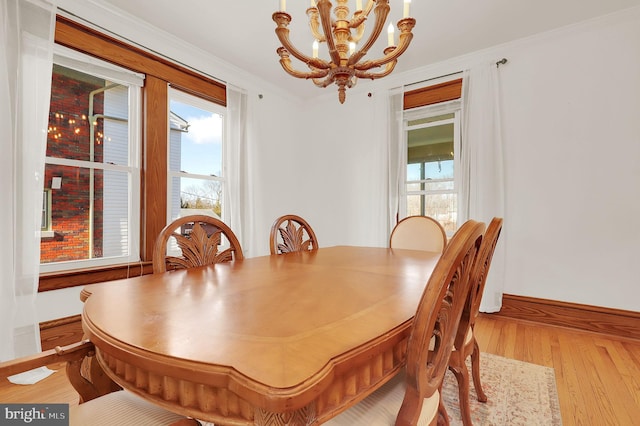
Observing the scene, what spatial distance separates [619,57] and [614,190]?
1.07 metres

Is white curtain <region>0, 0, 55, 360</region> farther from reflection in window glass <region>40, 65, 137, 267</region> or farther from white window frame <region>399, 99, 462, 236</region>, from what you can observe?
white window frame <region>399, 99, 462, 236</region>

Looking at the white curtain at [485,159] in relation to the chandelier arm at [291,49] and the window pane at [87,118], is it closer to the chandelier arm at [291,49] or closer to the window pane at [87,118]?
the chandelier arm at [291,49]

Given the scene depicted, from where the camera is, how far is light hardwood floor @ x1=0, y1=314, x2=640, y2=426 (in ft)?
4.86

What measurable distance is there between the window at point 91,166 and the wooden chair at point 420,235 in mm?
2178

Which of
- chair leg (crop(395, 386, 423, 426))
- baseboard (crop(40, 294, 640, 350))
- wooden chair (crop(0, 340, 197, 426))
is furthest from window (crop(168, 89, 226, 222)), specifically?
chair leg (crop(395, 386, 423, 426))

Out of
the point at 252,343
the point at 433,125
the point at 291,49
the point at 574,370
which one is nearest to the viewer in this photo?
the point at 252,343

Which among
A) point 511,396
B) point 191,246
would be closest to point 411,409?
point 191,246

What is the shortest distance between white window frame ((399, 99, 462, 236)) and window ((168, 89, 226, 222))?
6.62ft

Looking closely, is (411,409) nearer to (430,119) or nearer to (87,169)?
(87,169)

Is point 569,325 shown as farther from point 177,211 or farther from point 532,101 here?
point 177,211

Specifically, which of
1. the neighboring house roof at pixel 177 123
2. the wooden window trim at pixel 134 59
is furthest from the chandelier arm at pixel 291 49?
the neighboring house roof at pixel 177 123

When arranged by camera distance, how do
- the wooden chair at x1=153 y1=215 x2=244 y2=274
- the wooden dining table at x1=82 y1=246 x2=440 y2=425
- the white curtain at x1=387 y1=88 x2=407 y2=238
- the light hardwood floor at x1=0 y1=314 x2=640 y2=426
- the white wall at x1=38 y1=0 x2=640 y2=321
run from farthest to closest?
the white curtain at x1=387 y1=88 x2=407 y2=238 < the white wall at x1=38 y1=0 x2=640 y2=321 < the light hardwood floor at x1=0 y1=314 x2=640 y2=426 < the wooden chair at x1=153 y1=215 x2=244 y2=274 < the wooden dining table at x1=82 y1=246 x2=440 y2=425

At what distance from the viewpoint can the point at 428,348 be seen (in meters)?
0.69

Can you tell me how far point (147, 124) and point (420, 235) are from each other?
242cm
